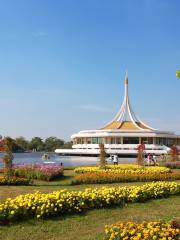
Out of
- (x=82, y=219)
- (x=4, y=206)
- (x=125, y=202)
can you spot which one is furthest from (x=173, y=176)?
(x=4, y=206)

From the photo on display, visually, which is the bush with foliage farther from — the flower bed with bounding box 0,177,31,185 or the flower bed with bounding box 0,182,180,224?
the flower bed with bounding box 0,182,180,224

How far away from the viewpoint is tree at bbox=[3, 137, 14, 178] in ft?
48.7

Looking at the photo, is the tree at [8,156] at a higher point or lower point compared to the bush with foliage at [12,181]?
higher

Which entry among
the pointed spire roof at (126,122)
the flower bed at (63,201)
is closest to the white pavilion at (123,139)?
the pointed spire roof at (126,122)

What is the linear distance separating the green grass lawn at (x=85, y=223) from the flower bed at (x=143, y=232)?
64cm

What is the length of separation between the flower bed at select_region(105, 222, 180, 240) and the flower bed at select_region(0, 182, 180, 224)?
1.83m

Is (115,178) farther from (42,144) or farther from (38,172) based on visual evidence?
(42,144)

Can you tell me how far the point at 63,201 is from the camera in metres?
7.75

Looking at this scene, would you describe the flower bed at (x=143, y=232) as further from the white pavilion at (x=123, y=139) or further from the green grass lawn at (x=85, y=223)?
the white pavilion at (x=123, y=139)

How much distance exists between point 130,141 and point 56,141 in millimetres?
46806

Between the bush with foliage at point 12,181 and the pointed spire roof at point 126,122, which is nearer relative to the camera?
the bush with foliage at point 12,181

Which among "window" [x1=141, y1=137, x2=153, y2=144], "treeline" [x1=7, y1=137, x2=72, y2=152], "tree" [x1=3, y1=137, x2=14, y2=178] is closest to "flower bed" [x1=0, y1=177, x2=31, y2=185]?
"tree" [x1=3, y1=137, x2=14, y2=178]

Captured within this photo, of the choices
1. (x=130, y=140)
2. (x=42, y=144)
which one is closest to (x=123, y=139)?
(x=130, y=140)

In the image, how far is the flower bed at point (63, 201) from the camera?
7184 millimetres
